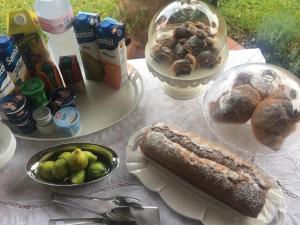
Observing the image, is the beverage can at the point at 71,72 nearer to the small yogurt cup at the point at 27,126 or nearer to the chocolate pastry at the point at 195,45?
the small yogurt cup at the point at 27,126

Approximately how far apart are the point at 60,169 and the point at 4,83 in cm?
23

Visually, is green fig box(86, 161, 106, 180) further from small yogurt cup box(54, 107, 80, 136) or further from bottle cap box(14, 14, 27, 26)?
bottle cap box(14, 14, 27, 26)

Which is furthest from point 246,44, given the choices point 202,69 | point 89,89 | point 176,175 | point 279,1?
point 176,175

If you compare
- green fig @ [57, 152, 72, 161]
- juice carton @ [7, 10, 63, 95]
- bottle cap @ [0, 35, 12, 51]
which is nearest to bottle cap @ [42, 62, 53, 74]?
juice carton @ [7, 10, 63, 95]

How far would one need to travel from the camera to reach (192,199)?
0.70 m

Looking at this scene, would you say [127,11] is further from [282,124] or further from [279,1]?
[279,1]

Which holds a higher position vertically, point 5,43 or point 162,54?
point 5,43

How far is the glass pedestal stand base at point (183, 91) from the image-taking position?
90 centimetres

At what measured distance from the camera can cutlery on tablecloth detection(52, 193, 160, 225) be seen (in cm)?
65

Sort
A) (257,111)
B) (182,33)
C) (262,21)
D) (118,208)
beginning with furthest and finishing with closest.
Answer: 1. (262,21)
2. (182,33)
3. (257,111)
4. (118,208)

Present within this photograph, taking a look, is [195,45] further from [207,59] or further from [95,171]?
[95,171]

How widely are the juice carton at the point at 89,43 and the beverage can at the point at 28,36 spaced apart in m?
0.09

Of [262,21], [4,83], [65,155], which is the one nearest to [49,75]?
[4,83]

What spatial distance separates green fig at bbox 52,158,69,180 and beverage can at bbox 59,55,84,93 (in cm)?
25
